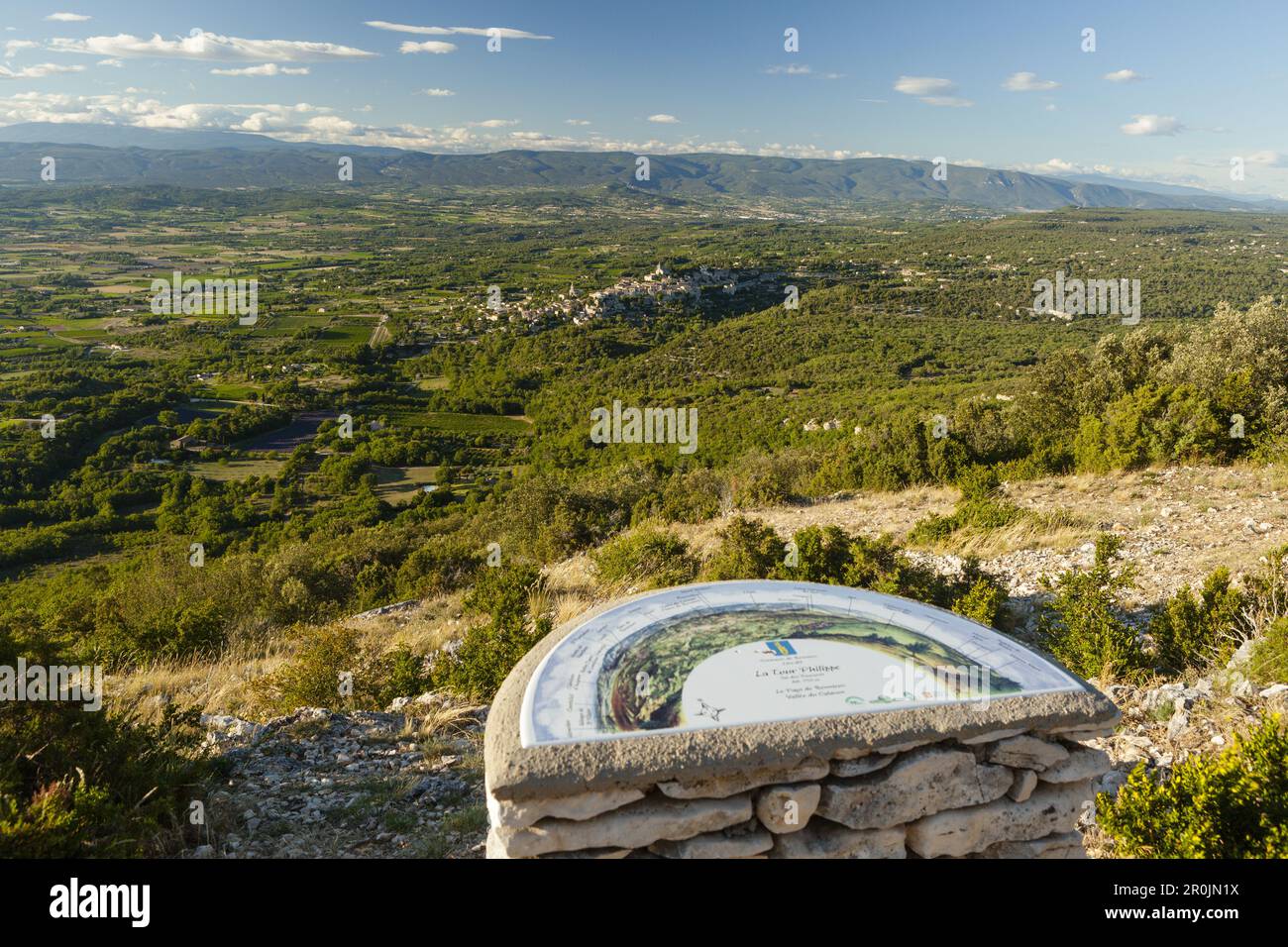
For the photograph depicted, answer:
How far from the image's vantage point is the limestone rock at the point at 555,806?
9.83 feet

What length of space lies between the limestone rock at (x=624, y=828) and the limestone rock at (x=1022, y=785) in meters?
1.62

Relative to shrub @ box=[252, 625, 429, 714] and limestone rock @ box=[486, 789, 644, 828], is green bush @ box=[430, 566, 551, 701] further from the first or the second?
limestone rock @ box=[486, 789, 644, 828]

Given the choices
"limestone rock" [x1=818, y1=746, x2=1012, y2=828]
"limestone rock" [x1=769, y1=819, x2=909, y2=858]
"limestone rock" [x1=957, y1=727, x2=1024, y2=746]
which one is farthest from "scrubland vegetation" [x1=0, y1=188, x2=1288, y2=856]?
"limestone rock" [x1=769, y1=819, x2=909, y2=858]

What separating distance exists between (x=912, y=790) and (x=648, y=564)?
20.2ft

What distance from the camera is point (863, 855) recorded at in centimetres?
329

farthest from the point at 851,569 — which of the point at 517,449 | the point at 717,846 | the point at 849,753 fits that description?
the point at 517,449

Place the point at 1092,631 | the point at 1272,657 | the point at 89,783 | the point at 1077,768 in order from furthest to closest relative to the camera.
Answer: the point at 1092,631 < the point at 1272,657 < the point at 89,783 < the point at 1077,768

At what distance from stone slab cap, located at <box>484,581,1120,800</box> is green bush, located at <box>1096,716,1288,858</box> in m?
0.42

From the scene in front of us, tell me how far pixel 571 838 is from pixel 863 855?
149 centimetres

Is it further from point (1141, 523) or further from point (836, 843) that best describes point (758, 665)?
point (1141, 523)

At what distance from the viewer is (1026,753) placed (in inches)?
137

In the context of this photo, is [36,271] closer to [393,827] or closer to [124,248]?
[124,248]

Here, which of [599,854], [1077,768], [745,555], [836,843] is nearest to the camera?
[599,854]
